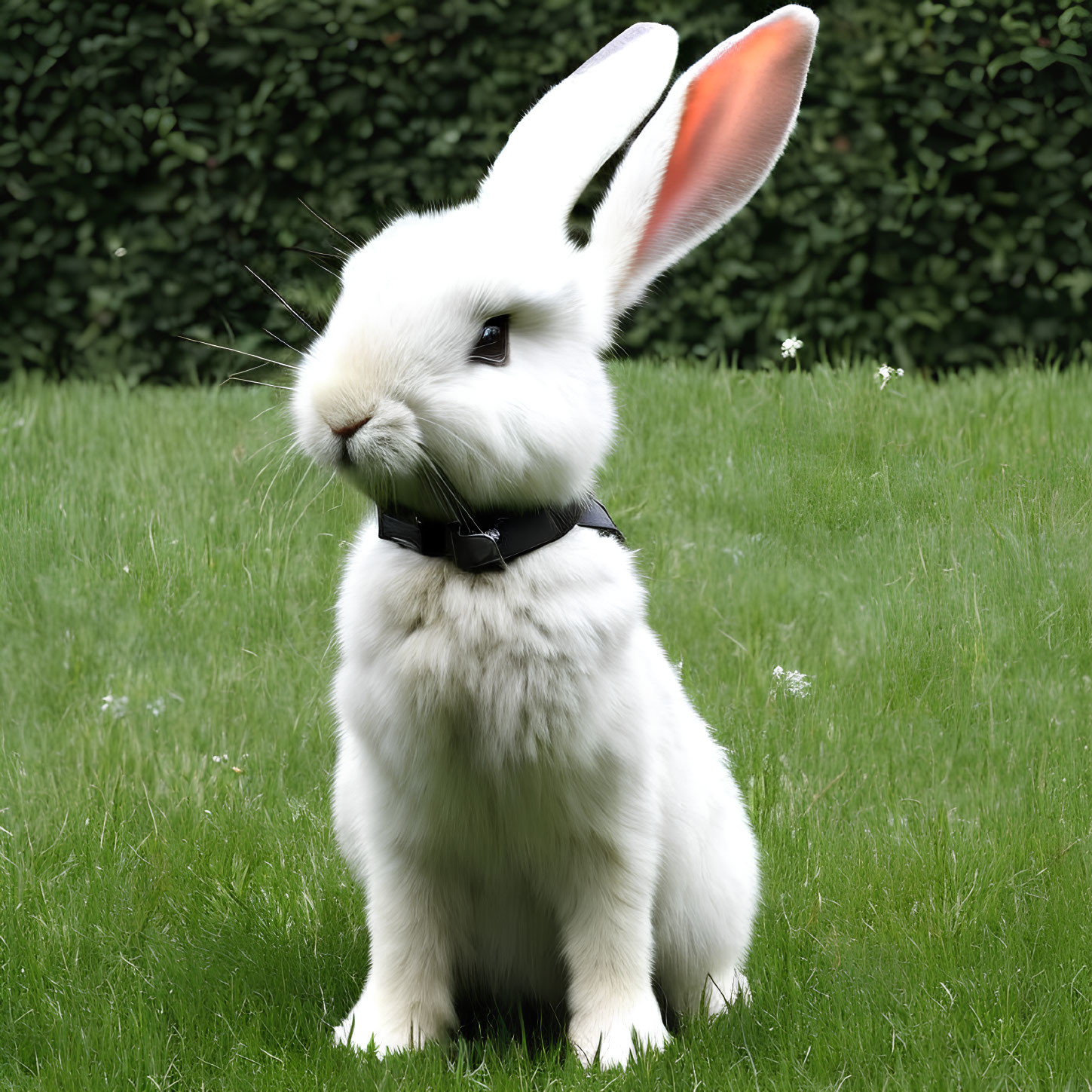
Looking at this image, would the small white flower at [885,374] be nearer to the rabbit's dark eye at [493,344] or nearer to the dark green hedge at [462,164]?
the dark green hedge at [462,164]

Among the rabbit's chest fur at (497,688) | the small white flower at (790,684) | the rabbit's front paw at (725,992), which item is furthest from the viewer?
the small white flower at (790,684)

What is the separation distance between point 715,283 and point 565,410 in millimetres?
5161

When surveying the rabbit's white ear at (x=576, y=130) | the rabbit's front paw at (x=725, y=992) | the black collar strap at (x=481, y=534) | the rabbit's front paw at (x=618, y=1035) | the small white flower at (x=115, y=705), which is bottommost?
the small white flower at (x=115, y=705)

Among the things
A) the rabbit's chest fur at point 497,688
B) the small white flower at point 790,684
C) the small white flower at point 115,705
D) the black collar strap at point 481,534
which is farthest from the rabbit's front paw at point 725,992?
the small white flower at point 115,705

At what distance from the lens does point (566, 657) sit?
7.91ft

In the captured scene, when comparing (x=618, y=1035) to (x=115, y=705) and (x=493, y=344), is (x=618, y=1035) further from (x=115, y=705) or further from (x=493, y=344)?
(x=115, y=705)

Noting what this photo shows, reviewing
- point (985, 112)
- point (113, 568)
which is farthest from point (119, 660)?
point (985, 112)

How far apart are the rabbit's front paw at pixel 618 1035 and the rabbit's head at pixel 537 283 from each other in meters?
0.91

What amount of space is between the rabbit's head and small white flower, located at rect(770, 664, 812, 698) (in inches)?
64.1

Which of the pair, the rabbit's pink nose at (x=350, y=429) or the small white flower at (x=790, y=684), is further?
the small white flower at (x=790, y=684)

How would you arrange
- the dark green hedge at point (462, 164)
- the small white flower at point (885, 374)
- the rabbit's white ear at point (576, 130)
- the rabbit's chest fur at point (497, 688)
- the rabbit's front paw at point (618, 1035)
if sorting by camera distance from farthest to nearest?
the dark green hedge at point (462, 164) → the small white flower at point (885, 374) → the rabbit's white ear at point (576, 130) → the rabbit's front paw at point (618, 1035) → the rabbit's chest fur at point (497, 688)

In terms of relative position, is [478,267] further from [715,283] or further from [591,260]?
[715,283]

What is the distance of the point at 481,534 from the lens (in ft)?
7.86

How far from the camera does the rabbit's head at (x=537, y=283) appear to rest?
2.25m
